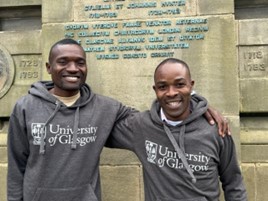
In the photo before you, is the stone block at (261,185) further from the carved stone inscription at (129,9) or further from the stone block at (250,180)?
the carved stone inscription at (129,9)

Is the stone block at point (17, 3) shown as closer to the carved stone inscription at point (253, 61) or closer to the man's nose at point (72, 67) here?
the man's nose at point (72, 67)

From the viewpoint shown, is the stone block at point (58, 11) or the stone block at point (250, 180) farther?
the stone block at point (250, 180)

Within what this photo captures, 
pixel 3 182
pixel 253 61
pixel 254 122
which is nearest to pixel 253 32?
pixel 253 61

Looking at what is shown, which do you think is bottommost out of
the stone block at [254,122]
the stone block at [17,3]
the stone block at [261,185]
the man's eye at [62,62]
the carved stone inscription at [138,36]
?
the stone block at [261,185]

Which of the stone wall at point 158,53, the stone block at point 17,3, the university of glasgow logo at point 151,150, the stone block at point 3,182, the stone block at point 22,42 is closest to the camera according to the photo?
the university of glasgow logo at point 151,150

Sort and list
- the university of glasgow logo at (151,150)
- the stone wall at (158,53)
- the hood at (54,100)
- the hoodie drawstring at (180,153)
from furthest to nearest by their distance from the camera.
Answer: the stone wall at (158,53), the hood at (54,100), the university of glasgow logo at (151,150), the hoodie drawstring at (180,153)

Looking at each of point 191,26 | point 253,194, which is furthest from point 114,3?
point 253,194

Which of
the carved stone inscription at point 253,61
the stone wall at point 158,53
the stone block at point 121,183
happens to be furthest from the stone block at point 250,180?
the stone block at point 121,183

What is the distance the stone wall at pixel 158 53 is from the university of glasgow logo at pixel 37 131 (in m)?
1.57

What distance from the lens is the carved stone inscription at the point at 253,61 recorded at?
509 cm

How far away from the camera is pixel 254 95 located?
5.08m

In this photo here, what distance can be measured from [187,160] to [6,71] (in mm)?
3479

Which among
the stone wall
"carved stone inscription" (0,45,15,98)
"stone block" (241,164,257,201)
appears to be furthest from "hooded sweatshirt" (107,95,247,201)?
"carved stone inscription" (0,45,15,98)

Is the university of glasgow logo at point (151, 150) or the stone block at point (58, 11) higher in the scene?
the stone block at point (58, 11)
